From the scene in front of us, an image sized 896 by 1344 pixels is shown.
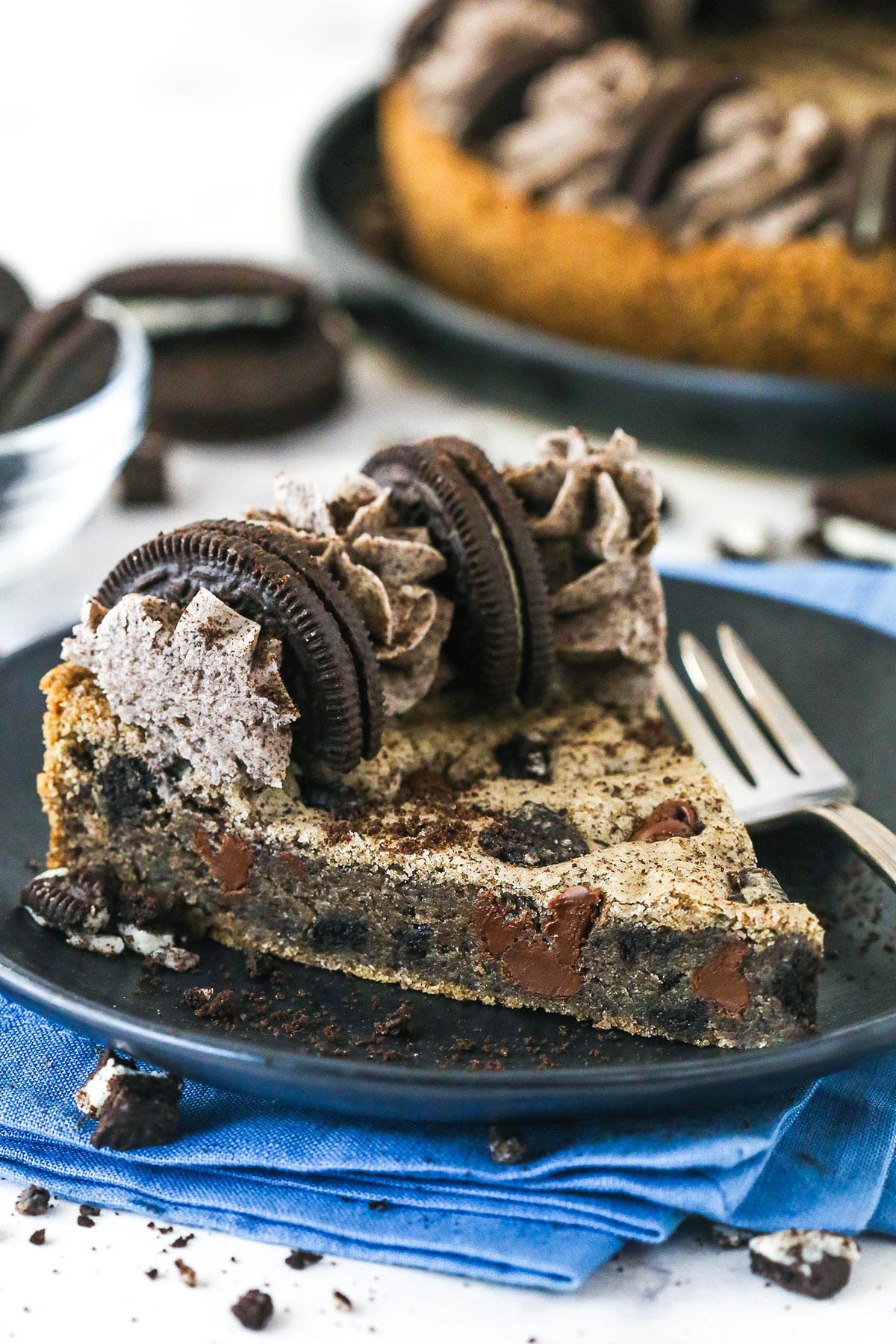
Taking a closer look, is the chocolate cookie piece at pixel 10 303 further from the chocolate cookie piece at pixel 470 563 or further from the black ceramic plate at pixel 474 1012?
the chocolate cookie piece at pixel 470 563

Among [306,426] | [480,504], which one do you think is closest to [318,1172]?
[480,504]

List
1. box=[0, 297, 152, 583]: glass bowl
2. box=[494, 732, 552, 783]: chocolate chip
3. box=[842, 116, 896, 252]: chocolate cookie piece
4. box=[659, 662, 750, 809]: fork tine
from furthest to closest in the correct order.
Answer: box=[842, 116, 896, 252]: chocolate cookie piece → box=[0, 297, 152, 583]: glass bowl → box=[659, 662, 750, 809]: fork tine → box=[494, 732, 552, 783]: chocolate chip

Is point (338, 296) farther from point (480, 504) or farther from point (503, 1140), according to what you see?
point (503, 1140)

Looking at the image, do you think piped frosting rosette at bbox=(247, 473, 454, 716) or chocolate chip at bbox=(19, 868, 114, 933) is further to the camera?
piped frosting rosette at bbox=(247, 473, 454, 716)

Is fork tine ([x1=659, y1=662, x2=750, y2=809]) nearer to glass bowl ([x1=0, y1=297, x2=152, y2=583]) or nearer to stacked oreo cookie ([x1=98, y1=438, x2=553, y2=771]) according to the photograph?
stacked oreo cookie ([x1=98, y1=438, x2=553, y2=771])

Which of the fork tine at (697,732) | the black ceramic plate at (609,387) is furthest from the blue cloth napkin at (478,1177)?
the black ceramic plate at (609,387)

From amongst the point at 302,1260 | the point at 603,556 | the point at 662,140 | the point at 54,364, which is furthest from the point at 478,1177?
the point at 662,140

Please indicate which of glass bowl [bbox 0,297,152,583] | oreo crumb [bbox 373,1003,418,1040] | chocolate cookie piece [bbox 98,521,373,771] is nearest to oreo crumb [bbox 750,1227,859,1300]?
oreo crumb [bbox 373,1003,418,1040]
